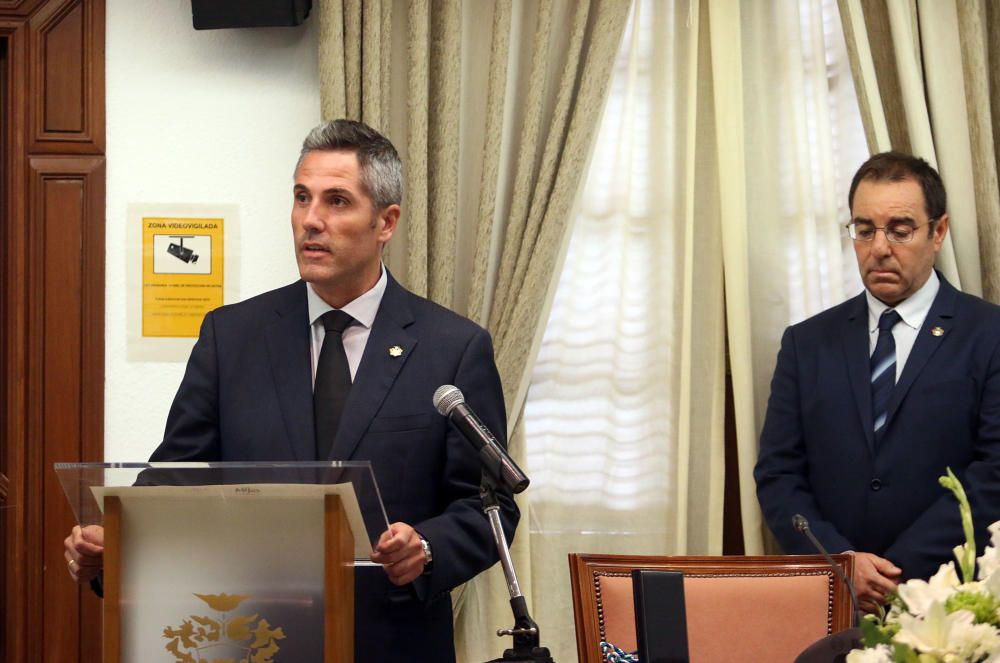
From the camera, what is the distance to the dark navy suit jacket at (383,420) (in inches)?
91.2

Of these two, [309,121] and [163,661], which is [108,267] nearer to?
[309,121]

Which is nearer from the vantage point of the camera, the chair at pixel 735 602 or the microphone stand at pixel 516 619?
the microphone stand at pixel 516 619

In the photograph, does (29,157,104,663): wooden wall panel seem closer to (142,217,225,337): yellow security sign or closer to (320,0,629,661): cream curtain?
(142,217,225,337): yellow security sign

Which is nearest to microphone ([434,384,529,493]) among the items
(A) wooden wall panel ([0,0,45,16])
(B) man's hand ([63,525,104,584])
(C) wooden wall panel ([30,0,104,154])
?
(B) man's hand ([63,525,104,584])

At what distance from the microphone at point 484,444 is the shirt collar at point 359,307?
717mm

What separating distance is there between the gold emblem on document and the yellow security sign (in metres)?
1.94

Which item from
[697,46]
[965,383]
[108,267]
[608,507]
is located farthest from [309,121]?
[965,383]

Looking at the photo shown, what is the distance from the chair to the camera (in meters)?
2.22

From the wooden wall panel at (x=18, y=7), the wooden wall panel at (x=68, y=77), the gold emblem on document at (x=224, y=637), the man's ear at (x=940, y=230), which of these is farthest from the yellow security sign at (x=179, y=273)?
the man's ear at (x=940, y=230)

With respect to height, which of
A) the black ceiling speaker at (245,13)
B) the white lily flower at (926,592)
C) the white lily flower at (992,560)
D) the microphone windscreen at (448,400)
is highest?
the black ceiling speaker at (245,13)

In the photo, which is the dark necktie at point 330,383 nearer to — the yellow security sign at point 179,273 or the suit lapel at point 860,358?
the yellow security sign at point 179,273

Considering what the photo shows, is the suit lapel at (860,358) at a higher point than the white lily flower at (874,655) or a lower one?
higher

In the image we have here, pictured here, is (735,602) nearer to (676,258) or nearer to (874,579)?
(874,579)

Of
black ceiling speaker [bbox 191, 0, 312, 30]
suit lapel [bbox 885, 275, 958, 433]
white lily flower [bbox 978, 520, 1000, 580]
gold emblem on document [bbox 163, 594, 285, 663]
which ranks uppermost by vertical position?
black ceiling speaker [bbox 191, 0, 312, 30]
